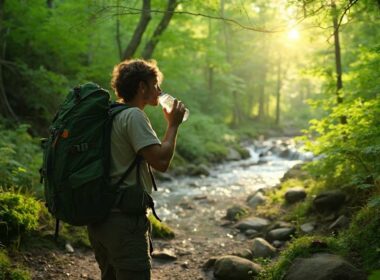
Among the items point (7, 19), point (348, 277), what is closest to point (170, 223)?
point (348, 277)

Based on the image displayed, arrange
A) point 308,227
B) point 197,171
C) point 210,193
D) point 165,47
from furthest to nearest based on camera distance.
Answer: point 197,171
point 165,47
point 210,193
point 308,227

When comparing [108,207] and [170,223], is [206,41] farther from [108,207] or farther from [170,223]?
[108,207]

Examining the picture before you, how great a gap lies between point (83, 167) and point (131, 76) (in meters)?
0.77

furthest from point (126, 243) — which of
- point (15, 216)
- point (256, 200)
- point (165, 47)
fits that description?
point (165, 47)

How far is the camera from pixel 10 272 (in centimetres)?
455

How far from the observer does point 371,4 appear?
16.5 feet

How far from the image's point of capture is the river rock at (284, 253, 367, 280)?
3875mm

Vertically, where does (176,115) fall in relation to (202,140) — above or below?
above

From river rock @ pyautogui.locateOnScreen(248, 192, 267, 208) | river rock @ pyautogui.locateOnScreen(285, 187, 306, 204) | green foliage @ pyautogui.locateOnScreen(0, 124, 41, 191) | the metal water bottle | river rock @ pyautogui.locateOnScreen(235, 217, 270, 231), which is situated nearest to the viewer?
the metal water bottle

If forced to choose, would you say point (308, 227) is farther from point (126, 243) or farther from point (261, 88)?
point (261, 88)

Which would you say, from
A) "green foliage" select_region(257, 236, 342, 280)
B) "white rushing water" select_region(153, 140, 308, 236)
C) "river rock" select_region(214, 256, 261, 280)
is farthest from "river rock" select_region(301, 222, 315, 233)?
"white rushing water" select_region(153, 140, 308, 236)

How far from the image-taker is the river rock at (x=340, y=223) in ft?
20.4

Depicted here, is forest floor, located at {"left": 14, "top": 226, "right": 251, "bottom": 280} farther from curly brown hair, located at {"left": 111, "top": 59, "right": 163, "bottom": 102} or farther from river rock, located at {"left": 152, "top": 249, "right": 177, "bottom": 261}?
curly brown hair, located at {"left": 111, "top": 59, "right": 163, "bottom": 102}

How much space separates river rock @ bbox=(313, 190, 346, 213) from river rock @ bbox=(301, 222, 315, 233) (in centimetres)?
39
